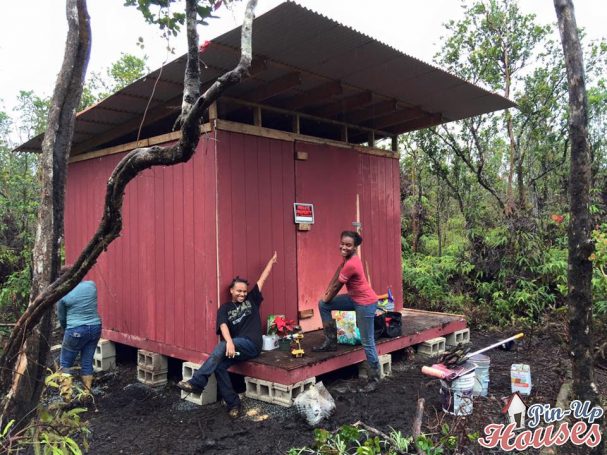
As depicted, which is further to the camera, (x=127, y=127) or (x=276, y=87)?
(x=127, y=127)

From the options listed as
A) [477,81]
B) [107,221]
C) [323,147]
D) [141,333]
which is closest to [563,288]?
[323,147]

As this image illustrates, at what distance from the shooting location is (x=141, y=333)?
20.0 ft

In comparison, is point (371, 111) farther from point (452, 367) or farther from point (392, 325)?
point (452, 367)

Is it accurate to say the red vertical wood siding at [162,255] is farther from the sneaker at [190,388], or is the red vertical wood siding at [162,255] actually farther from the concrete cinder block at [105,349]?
the sneaker at [190,388]

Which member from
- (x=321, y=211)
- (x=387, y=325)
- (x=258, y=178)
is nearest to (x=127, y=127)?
(x=258, y=178)

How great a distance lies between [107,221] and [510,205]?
349 inches

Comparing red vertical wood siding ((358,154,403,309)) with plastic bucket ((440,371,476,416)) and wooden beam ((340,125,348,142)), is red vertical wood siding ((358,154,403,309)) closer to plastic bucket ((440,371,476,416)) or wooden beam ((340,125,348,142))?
wooden beam ((340,125,348,142))

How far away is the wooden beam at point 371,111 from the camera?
6.44 metres

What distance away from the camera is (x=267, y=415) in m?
4.53

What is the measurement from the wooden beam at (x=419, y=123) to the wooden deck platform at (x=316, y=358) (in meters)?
3.02

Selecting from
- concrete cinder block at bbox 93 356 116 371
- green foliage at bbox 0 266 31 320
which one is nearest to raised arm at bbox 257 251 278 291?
concrete cinder block at bbox 93 356 116 371

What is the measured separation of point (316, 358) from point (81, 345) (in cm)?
273

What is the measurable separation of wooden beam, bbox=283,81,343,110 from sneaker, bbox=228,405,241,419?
3.62 m

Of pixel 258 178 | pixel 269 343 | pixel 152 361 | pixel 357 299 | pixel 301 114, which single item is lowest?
pixel 152 361
